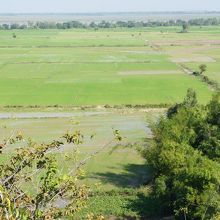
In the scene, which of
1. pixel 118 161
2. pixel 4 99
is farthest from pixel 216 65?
pixel 118 161

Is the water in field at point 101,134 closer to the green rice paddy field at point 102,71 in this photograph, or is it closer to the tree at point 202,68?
the green rice paddy field at point 102,71

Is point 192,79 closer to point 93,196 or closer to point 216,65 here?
point 216,65

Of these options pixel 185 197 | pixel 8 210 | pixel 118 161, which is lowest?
pixel 118 161

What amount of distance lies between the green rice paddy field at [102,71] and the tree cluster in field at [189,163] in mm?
22664

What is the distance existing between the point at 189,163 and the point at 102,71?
176ft

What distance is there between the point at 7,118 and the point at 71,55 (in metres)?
50.0

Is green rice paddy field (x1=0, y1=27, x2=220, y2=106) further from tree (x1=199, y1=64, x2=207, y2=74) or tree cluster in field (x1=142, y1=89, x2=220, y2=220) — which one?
tree cluster in field (x1=142, y1=89, x2=220, y2=220)

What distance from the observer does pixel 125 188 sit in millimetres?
27703

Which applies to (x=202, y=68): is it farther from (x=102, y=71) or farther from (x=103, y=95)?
(x=103, y=95)

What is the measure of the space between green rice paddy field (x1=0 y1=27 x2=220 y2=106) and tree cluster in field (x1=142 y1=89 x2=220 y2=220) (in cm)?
2266

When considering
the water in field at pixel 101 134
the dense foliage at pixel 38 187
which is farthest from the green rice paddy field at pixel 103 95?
the dense foliage at pixel 38 187

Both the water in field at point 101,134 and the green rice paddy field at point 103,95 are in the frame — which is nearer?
the green rice paddy field at point 103,95

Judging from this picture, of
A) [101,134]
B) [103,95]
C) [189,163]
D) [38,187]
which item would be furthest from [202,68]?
[38,187]

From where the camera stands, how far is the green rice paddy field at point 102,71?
5619 cm
